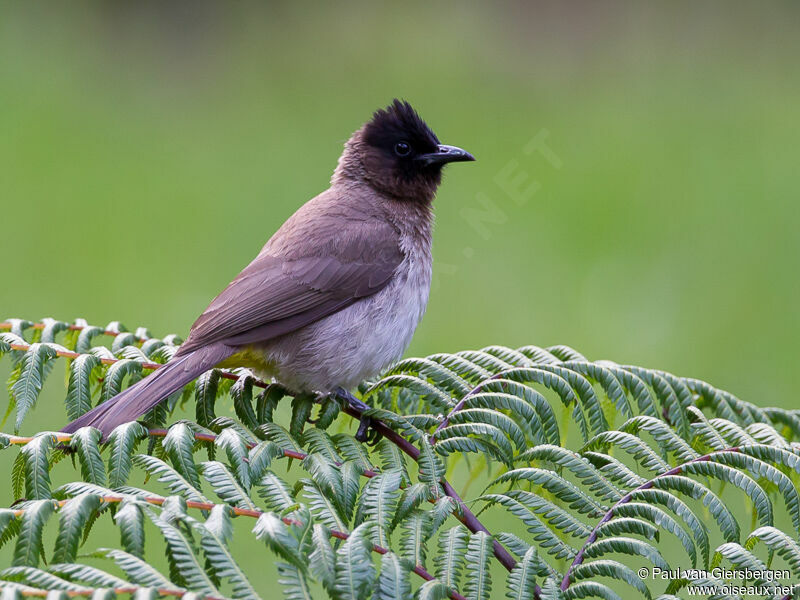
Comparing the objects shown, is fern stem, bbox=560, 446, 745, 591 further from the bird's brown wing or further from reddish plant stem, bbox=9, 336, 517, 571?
the bird's brown wing

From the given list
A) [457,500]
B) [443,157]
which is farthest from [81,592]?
[443,157]

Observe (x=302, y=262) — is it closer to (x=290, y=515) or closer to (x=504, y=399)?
(x=504, y=399)

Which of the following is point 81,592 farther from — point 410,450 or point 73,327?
point 73,327

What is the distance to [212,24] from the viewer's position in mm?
8688

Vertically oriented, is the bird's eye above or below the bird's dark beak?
above

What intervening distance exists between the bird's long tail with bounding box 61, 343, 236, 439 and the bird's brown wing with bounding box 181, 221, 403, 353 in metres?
0.06

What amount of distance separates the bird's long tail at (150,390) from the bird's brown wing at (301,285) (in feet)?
0.21

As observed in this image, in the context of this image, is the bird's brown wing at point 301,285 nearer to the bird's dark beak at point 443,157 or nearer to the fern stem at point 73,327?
the fern stem at point 73,327

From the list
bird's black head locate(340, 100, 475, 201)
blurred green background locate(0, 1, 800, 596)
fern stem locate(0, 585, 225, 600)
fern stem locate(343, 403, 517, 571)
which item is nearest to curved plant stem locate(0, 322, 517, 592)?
fern stem locate(343, 403, 517, 571)

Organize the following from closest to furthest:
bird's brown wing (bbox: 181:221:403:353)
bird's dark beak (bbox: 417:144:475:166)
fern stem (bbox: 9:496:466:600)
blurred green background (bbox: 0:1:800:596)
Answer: fern stem (bbox: 9:496:466:600), bird's brown wing (bbox: 181:221:403:353), bird's dark beak (bbox: 417:144:475:166), blurred green background (bbox: 0:1:800:596)

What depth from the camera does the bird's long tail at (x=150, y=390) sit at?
95.7 inches

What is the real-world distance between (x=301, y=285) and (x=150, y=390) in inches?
32.9

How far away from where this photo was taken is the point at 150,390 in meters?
2.58

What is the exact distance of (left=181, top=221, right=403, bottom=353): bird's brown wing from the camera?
3051 millimetres
